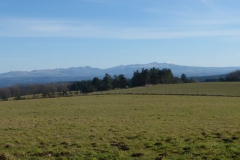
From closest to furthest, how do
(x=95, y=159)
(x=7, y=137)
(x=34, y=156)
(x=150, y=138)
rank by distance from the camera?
1. (x=95, y=159)
2. (x=34, y=156)
3. (x=150, y=138)
4. (x=7, y=137)

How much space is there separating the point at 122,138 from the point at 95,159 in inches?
174

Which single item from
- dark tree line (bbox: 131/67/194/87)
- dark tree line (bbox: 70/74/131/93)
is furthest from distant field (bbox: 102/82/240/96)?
dark tree line (bbox: 131/67/194/87)

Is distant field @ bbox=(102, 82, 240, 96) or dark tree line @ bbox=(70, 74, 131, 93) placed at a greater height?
dark tree line @ bbox=(70, 74, 131, 93)

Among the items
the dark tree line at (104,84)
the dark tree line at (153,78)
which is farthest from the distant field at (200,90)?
the dark tree line at (153,78)

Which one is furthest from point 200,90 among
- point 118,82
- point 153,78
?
point 118,82

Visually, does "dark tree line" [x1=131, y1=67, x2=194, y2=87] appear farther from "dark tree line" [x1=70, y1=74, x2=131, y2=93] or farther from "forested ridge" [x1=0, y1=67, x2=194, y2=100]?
"dark tree line" [x1=70, y1=74, x2=131, y2=93]

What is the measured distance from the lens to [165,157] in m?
9.59

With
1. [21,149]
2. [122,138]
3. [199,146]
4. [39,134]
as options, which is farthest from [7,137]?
[199,146]

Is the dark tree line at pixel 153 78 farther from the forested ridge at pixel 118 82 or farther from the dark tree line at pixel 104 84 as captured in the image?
the dark tree line at pixel 104 84

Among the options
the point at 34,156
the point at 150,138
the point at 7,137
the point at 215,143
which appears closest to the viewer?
the point at 34,156

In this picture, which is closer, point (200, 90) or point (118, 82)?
point (200, 90)

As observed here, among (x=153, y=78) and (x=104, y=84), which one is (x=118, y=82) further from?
(x=153, y=78)

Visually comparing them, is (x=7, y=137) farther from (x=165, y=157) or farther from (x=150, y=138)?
(x=165, y=157)

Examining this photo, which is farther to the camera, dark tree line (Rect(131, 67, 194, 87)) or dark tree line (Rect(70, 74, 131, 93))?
dark tree line (Rect(131, 67, 194, 87))
